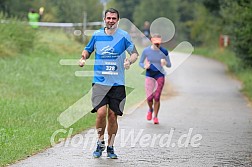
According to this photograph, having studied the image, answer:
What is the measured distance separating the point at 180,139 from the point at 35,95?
7125 mm

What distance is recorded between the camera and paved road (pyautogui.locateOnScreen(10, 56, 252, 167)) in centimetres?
1016

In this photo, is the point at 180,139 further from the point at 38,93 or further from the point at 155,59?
the point at 38,93

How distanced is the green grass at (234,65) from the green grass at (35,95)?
589 centimetres

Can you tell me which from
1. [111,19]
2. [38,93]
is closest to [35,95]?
[38,93]

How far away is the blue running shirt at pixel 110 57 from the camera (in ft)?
33.9

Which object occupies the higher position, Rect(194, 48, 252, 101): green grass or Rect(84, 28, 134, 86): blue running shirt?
Rect(84, 28, 134, 86): blue running shirt

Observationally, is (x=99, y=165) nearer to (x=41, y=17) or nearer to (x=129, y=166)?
(x=129, y=166)

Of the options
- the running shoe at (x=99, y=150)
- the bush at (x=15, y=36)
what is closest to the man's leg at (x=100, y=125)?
the running shoe at (x=99, y=150)

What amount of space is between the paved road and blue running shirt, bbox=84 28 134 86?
118 centimetres

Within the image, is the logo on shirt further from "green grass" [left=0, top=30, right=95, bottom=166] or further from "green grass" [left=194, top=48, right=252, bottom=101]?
"green grass" [left=194, top=48, right=252, bottom=101]

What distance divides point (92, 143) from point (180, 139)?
1.79 meters

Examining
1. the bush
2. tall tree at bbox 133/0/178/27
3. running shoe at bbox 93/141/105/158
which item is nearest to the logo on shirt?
running shoe at bbox 93/141/105/158

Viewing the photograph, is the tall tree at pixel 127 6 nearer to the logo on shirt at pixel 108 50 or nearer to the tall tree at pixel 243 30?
the tall tree at pixel 243 30

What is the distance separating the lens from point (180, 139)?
12727 mm
